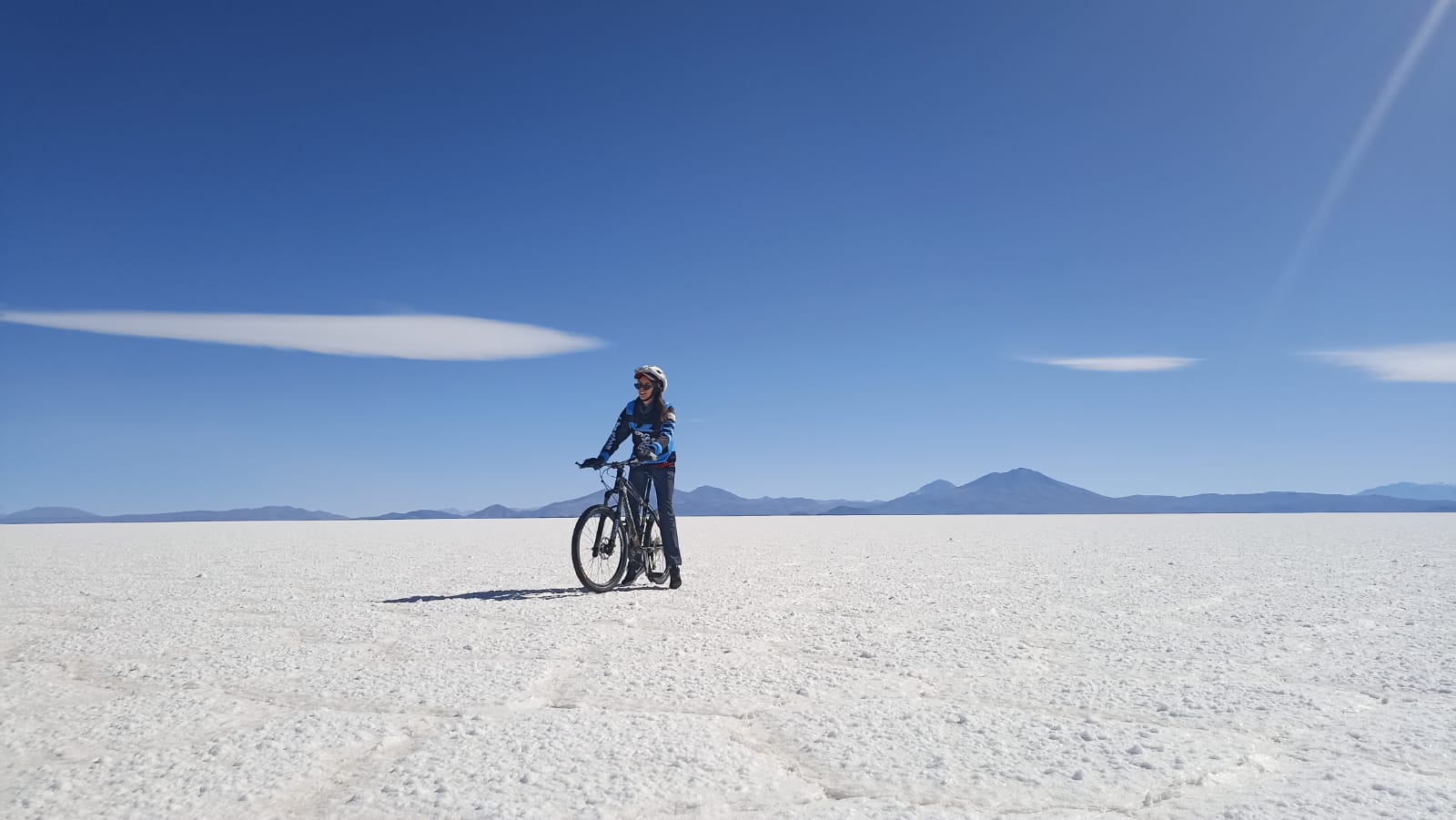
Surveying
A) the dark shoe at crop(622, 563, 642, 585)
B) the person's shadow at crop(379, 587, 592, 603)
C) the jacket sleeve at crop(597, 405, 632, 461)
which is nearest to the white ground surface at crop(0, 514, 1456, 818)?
the person's shadow at crop(379, 587, 592, 603)

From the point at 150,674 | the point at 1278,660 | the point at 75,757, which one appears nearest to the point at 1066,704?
the point at 1278,660

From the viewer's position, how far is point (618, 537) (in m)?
7.02

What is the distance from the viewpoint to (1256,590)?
677cm

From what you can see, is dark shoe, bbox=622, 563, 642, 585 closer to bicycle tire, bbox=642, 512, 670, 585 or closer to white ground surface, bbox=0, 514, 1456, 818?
bicycle tire, bbox=642, 512, 670, 585

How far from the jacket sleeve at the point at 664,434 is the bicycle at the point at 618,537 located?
0.20m

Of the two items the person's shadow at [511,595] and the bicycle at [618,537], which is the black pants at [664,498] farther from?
the person's shadow at [511,595]

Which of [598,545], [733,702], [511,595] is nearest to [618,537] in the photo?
[598,545]

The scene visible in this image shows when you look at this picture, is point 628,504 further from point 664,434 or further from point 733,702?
point 733,702

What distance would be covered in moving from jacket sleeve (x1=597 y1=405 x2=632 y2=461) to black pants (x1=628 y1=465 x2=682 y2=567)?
0.26 m

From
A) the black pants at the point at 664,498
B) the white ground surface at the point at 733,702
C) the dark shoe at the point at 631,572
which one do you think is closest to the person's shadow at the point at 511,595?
the white ground surface at the point at 733,702

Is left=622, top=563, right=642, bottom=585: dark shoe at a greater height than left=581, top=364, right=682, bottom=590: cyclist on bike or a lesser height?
lesser

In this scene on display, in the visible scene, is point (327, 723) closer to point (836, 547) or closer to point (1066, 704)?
point (1066, 704)

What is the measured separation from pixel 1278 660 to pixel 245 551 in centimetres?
1267

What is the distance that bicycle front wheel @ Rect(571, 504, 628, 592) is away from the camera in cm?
657
